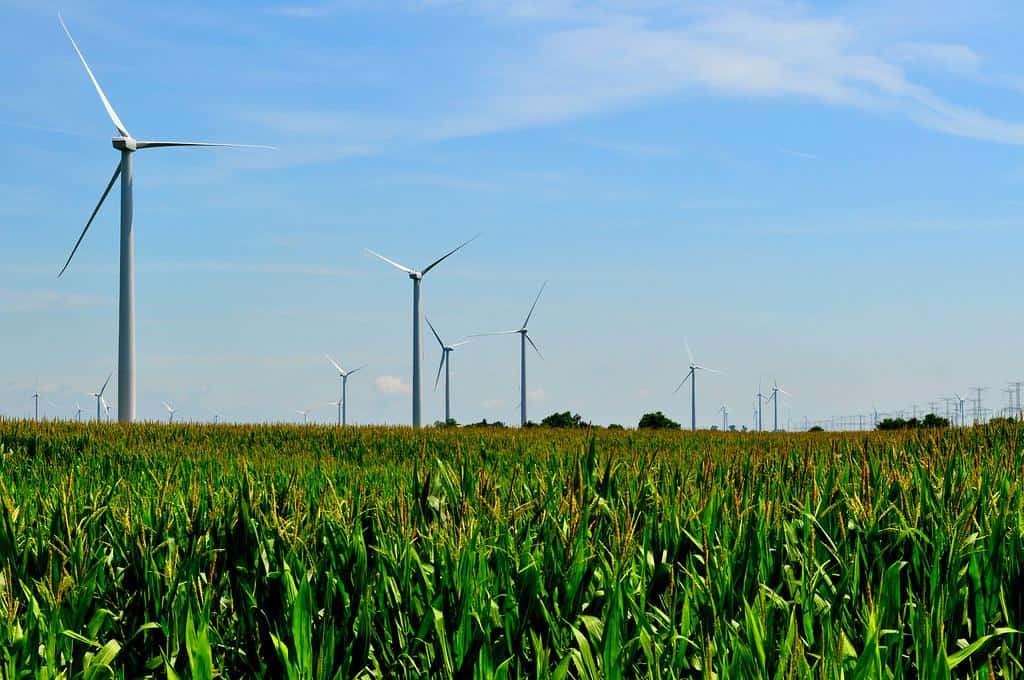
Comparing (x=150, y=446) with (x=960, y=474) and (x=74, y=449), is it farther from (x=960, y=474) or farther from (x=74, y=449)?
(x=960, y=474)

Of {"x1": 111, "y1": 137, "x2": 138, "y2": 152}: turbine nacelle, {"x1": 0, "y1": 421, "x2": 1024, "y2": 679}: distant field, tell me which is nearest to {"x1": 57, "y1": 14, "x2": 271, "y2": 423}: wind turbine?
{"x1": 111, "y1": 137, "x2": 138, "y2": 152}: turbine nacelle

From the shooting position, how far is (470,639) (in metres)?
4.93

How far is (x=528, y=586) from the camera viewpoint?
5.34m

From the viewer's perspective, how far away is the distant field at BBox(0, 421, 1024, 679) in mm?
4734

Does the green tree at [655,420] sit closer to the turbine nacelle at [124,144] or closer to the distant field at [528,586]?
the turbine nacelle at [124,144]

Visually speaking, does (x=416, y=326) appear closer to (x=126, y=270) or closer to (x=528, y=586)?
(x=126, y=270)

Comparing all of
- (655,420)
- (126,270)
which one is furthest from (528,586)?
(655,420)

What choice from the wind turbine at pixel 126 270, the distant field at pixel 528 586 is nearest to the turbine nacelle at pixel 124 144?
the wind turbine at pixel 126 270

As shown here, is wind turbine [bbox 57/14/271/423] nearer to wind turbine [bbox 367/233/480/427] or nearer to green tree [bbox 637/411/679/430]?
wind turbine [bbox 367/233/480/427]

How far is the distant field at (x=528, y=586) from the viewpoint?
4.73m

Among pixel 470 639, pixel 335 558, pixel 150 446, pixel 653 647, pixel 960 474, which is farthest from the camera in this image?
pixel 150 446

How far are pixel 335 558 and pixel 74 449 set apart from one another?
88.2 ft

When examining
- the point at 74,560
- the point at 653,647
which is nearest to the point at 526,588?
the point at 653,647

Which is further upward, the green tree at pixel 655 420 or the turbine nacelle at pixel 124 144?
the turbine nacelle at pixel 124 144
